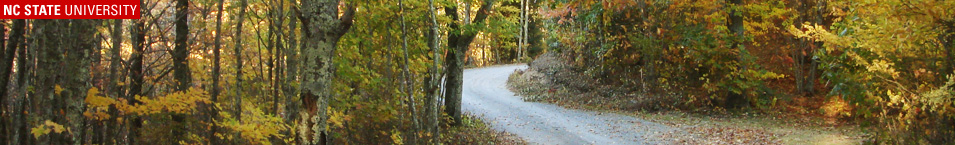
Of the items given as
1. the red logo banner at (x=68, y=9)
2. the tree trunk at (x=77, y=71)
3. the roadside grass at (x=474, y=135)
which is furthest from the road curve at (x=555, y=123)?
the tree trunk at (x=77, y=71)

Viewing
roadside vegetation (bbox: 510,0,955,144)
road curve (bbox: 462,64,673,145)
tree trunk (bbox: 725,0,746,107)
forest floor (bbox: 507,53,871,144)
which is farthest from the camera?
tree trunk (bbox: 725,0,746,107)

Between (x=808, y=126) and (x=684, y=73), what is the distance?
139 inches

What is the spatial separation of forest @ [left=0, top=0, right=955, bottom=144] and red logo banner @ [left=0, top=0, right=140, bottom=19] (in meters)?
0.14

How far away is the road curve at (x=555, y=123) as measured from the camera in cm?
1205

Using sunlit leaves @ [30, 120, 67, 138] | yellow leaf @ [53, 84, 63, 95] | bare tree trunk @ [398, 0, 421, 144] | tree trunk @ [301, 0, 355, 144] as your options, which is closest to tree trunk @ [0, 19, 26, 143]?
yellow leaf @ [53, 84, 63, 95]

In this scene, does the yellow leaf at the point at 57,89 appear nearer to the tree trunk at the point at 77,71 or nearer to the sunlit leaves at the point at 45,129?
the tree trunk at the point at 77,71

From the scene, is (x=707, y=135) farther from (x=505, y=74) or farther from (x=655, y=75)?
(x=505, y=74)

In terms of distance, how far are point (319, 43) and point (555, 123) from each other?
28.7 ft

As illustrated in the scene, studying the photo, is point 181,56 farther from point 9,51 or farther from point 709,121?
point 709,121

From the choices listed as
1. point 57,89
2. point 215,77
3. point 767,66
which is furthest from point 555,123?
point 57,89

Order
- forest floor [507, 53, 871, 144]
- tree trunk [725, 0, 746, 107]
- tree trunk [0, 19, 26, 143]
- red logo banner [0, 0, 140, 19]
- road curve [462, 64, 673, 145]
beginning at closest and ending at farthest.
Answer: red logo banner [0, 0, 140, 19] < tree trunk [0, 19, 26, 143] < forest floor [507, 53, 871, 144] < road curve [462, 64, 673, 145] < tree trunk [725, 0, 746, 107]

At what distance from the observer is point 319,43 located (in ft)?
20.6

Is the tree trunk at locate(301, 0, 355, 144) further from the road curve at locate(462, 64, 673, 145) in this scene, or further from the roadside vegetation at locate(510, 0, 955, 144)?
the road curve at locate(462, 64, 673, 145)

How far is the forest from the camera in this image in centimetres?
657
